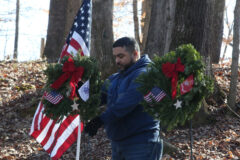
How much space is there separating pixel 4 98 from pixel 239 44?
267 inches

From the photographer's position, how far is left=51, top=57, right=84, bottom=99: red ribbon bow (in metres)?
4.55

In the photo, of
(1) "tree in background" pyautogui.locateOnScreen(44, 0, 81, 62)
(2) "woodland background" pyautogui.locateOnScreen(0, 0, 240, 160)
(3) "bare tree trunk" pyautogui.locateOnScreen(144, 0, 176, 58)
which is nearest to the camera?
(2) "woodland background" pyautogui.locateOnScreen(0, 0, 240, 160)

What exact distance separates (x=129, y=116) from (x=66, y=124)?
1.75 metres

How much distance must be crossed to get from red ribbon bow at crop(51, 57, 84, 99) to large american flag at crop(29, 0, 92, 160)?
42.1 inches

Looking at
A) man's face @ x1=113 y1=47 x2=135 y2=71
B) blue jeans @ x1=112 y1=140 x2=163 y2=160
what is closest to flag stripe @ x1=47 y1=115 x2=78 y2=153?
blue jeans @ x1=112 y1=140 x2=163 y2=160

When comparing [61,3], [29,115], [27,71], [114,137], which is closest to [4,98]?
[29,115]

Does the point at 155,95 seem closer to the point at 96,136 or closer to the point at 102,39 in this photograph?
the point at 96,136

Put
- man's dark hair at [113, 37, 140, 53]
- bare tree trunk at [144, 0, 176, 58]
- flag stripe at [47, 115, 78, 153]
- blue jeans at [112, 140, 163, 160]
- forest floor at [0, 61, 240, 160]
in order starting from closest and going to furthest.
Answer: blue jeans at [112, 140, 163, 160], man's dark hair at [113, 37, 140, 53], flag stripe at [47, 115, 78, 153], forest floor at [0, 61, 240, 160], bare tree trunk at [144, 0, 176, 58]

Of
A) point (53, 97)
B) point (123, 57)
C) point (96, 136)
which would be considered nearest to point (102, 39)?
point (96, 136)

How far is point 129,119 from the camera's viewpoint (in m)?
4.20

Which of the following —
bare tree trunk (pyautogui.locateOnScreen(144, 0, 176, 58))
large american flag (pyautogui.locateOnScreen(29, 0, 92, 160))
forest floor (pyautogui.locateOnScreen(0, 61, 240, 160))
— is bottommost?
forest floor (pyautogui.locateOnScreen(0, 61, 240, 160))

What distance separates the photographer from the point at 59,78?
456 cm

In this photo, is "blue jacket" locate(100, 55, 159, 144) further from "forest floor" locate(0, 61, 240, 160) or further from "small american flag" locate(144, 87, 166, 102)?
"forest floor" locate(0, 61, 240, 160)

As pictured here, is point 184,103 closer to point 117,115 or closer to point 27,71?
point 117,115
